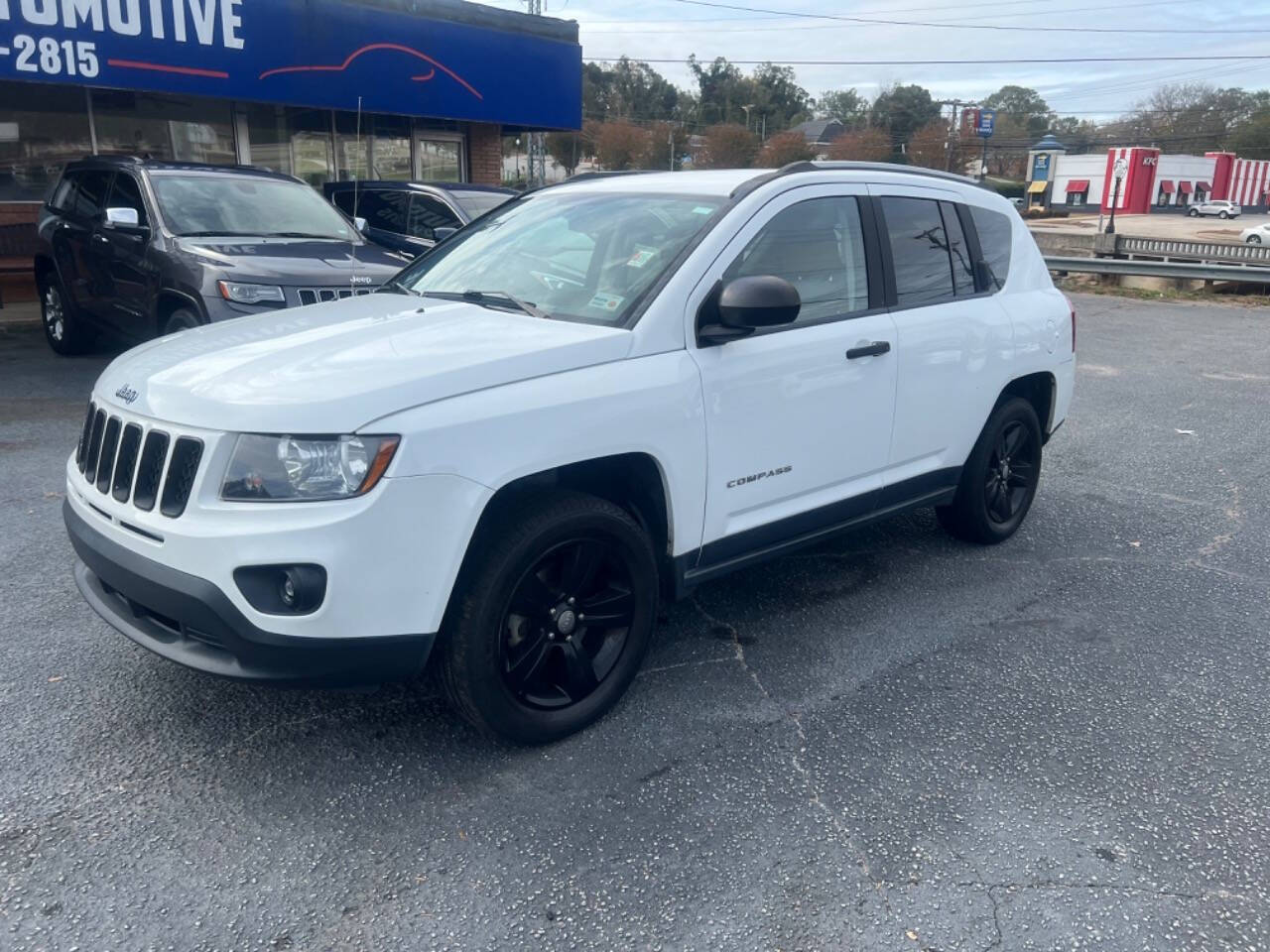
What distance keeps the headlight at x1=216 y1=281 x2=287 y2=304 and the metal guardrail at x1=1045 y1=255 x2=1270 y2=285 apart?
13.9 m

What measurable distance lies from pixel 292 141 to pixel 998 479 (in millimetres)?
13708

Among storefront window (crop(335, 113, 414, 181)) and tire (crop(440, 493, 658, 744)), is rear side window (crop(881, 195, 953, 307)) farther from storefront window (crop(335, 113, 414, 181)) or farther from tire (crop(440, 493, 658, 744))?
storefront window (crop(335, 113, 414, 181))

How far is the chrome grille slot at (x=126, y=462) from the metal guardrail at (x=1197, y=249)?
79.6 ft

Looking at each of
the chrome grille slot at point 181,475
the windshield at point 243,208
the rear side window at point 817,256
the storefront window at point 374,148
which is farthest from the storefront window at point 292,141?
the chrome grille slot at point 181,475

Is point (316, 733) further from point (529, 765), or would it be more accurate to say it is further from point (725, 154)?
point (725, 154)

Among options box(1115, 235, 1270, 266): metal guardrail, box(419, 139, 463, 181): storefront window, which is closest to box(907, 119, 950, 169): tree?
box(1115, 235, 1270, 266): metal guardrail

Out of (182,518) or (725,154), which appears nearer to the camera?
(182,518)

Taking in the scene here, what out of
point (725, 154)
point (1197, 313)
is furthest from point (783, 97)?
point (1197, 313)

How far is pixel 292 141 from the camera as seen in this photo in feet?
51.7

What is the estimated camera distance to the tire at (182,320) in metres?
7.17

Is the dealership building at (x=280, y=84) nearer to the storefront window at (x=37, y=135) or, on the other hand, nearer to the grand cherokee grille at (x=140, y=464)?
the storefront window at (x=37, y=135)

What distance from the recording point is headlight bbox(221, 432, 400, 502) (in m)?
2.79

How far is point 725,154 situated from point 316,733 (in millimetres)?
62979

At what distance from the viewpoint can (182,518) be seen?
2.87m
